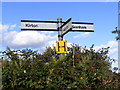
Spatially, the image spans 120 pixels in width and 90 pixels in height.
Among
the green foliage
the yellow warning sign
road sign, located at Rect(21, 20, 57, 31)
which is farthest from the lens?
road sign, located at Rect(21, 20, 57, 31)

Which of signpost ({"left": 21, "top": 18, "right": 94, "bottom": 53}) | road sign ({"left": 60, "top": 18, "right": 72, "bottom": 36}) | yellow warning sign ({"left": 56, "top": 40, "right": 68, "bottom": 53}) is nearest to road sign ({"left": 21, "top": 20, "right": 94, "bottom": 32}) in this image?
signpost ({"left": 21, "top": 18, "right": 94, "bottom": 53})

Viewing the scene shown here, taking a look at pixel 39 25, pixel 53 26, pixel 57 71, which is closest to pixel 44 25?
pixel 39 25

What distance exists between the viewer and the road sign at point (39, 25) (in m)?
9.17

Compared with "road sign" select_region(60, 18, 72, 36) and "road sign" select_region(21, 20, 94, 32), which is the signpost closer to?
"road sign" select_region(21, 20, 94, 32)

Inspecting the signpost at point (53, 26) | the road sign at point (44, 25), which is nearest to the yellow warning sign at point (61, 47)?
the signpost at point (53, 26)

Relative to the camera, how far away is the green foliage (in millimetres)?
6457

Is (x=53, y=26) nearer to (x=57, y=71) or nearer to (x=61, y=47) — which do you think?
(x=61, y=47)

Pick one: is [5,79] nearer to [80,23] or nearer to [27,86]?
[27,86]

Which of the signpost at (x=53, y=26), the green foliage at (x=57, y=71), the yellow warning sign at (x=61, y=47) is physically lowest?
the green foliage at (x=57, y=71)

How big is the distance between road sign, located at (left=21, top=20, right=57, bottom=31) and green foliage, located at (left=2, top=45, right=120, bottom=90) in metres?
1.44

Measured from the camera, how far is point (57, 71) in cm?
674

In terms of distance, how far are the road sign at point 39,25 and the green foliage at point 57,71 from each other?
4.72 ft

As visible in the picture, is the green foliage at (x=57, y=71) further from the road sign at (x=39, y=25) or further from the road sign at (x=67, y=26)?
the road sign at (x=39, y=25)

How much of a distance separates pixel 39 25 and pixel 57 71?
3032 mm
